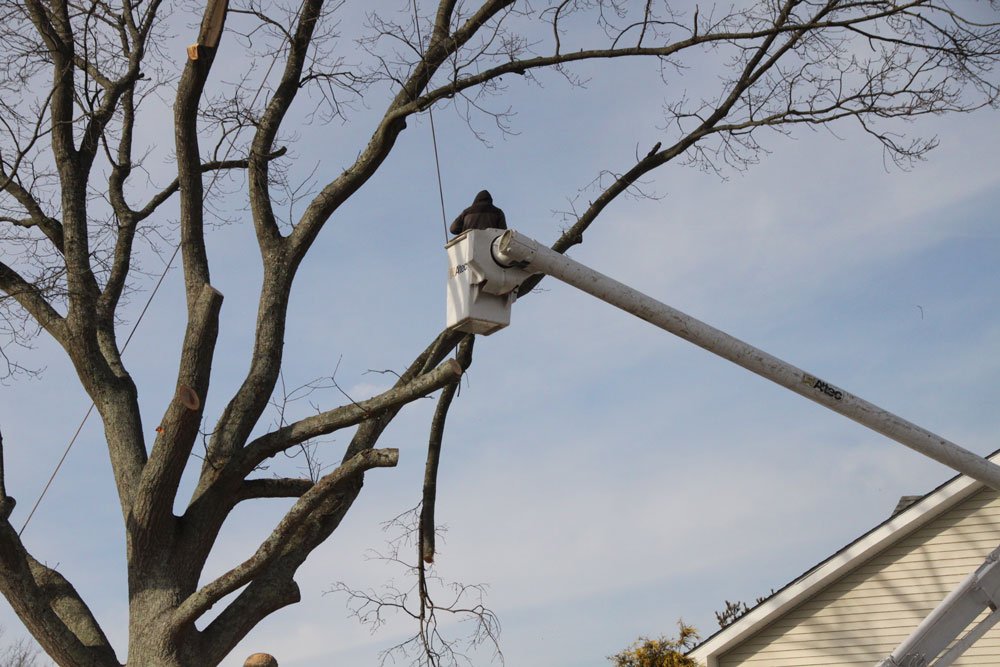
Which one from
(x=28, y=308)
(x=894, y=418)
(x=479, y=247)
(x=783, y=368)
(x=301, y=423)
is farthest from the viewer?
(x=28, y=308)

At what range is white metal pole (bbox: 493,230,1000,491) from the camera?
5727 mm

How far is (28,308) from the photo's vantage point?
28.4 ft

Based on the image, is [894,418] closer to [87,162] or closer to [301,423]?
[301,423]

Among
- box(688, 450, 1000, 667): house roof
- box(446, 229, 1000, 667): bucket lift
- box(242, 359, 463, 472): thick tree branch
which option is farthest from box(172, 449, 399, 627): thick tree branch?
box(688, 450, 1000, 667): house roof

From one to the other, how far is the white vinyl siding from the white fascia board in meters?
0.13

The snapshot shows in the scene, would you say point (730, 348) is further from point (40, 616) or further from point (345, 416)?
point (40, 616)

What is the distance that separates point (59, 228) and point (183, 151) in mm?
1910

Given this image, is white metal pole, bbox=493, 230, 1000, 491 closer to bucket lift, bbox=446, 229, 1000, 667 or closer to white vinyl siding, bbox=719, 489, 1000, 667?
bucket lift, bbox=446, 229, 1000, 667

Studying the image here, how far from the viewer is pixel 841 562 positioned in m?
11.6

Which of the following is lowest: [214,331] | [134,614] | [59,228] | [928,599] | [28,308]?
[928,599]

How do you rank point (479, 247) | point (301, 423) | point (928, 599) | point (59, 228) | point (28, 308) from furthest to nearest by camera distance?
1. point (928, 599)
2. point (59, 228)
3. point (28, 308)
4. point (301, 423)
5. point (479, 247)

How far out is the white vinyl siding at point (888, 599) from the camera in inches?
454

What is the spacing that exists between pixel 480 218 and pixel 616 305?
894 millimetres

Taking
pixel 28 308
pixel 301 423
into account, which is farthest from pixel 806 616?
pixel 28 308
